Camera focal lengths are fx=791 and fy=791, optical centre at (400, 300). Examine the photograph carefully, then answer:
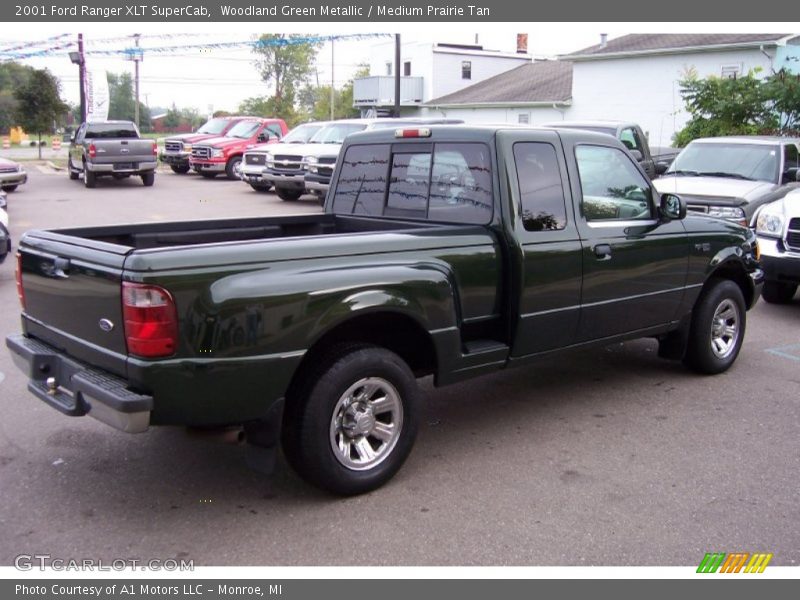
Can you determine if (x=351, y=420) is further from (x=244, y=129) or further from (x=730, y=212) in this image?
(x=244, y=129)

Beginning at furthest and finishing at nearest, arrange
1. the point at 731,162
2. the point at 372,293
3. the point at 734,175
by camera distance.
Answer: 1. the point at 731,162
2. the point at 734,175
3. the point at 372,293

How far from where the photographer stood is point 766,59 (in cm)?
2550

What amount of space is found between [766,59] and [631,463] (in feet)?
81.6

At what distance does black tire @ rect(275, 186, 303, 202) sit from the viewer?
19844 mm

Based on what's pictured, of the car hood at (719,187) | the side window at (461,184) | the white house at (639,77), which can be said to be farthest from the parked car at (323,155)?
the white house at (639,77)

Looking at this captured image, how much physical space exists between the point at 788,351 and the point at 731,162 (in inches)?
222

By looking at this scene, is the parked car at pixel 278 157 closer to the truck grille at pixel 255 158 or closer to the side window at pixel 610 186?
the truck grille at pixel 255 158

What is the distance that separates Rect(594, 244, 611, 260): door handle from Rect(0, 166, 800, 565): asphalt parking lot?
1.12 metres

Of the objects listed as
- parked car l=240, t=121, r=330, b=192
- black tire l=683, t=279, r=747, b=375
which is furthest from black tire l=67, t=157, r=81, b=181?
black tire l=683, t=279, r=747, b=375

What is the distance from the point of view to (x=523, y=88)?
37.6m

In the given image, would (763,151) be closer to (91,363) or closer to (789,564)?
(789,564)

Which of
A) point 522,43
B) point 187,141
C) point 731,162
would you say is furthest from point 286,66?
point 731,162

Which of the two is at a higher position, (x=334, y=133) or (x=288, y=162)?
(x=334, y=133)

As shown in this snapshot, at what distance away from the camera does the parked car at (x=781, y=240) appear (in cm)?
831
